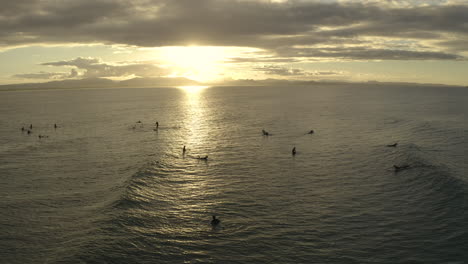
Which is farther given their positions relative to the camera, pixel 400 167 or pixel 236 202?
pixel 400 167

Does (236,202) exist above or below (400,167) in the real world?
below

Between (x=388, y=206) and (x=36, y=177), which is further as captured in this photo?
(x=36, y=177)

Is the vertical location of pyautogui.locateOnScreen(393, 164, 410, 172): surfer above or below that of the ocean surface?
above

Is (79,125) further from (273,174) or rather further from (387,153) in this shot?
(387,153)

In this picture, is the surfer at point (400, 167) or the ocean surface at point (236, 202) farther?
the surfer at point (400, 167)

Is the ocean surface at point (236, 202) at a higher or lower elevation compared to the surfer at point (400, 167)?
lower

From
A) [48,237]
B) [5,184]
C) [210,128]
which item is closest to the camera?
[48,237]

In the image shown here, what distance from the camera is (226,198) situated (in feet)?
117

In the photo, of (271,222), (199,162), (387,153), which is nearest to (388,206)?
(271,222)

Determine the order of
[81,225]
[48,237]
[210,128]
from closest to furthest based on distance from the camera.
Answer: [48,237] → [81,225] → [210,128]

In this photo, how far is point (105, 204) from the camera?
3422cm

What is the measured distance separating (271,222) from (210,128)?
60.7 m

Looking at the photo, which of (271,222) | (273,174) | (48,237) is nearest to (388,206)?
(271,222)

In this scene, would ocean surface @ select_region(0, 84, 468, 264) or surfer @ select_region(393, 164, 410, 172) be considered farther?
surfer @ select_region(393, 164, 410, 172)
